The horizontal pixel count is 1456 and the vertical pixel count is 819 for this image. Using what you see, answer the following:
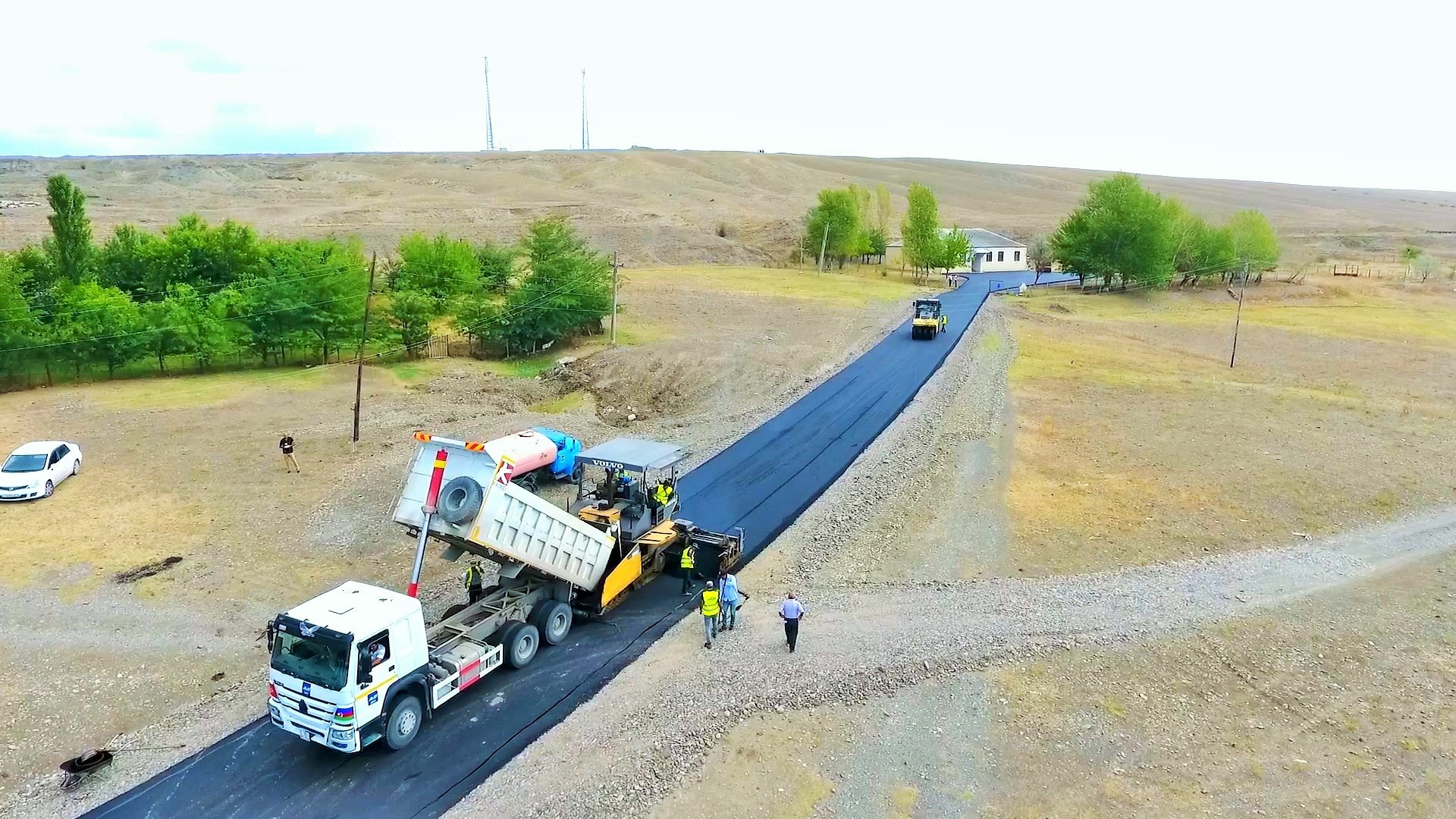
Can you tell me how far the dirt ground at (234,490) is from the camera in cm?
1495

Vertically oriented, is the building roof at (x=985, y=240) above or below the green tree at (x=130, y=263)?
above

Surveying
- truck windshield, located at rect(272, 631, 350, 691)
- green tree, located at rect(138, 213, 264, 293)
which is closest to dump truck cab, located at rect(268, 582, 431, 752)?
truck windshield, located at rect(272, 631, 350, 691)

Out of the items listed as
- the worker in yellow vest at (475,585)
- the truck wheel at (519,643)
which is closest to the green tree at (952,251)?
the worker in yellow vest at (475,585)

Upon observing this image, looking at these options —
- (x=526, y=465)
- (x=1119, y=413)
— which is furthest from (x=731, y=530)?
(x=1119, y=413)

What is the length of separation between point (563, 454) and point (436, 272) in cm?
2567

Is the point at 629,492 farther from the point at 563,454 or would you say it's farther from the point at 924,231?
the point at 924,231

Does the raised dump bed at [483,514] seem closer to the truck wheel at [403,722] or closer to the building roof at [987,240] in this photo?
the truck wheel at [403,722]

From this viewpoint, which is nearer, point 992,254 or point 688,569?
point 688,569

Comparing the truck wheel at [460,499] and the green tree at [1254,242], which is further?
the green tree at [1254,242]

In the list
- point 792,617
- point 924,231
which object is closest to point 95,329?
point 792,617

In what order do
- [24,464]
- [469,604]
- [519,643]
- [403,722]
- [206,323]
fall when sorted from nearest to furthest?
[403,722]
[519,643]
[469,604]
[24,464]
[206,323]

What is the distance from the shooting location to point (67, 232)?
41250 millimetres

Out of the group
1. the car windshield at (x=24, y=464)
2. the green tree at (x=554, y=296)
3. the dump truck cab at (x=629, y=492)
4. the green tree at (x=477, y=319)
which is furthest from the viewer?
the green tree at (x=554, y=296)

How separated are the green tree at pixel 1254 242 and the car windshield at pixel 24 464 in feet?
269
